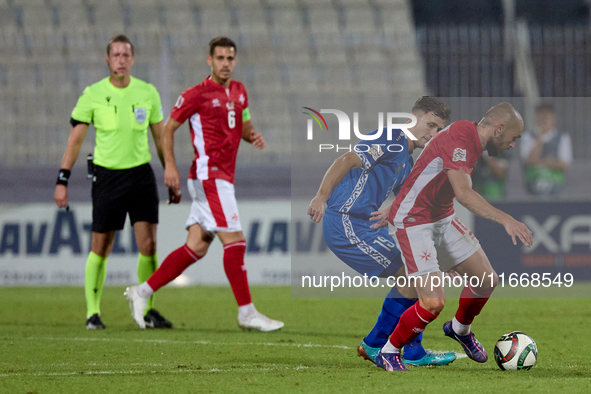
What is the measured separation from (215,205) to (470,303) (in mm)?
2126

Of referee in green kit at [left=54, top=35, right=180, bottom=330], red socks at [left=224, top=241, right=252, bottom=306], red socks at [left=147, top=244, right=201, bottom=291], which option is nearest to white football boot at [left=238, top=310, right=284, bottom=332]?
red socks at [left=224, top=241, right=252, bottom=306]

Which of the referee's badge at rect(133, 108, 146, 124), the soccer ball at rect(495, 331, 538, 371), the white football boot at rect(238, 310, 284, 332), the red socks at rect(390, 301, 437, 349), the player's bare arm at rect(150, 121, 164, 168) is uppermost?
the referee's badge at rect(133, 108, 146, 124)

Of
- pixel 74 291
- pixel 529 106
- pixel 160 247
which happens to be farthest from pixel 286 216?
pixel 529 106

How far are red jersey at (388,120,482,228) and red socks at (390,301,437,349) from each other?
1.52 feet

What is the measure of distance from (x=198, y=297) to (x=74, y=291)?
1.56 m

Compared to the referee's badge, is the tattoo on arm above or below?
below

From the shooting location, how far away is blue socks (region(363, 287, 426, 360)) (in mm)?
4316

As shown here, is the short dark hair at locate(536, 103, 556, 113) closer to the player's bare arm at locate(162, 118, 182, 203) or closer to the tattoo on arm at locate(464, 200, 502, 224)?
the player's bare arm at locate(162, 118, 182, 203)

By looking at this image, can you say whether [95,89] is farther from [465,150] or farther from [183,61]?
[183,61]

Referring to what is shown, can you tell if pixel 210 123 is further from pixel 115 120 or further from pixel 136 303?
pixel 136 303

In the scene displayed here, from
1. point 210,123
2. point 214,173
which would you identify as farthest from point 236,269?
point 210,123

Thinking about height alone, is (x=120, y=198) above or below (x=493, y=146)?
below

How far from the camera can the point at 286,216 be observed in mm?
9438

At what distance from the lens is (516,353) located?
4125mm
